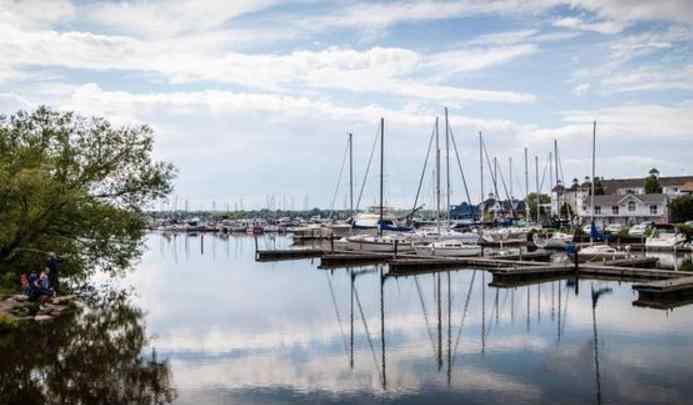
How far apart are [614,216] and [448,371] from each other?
293 feet

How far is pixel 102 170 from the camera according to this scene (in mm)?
35031

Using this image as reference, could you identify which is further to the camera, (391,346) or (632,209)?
(632,209)

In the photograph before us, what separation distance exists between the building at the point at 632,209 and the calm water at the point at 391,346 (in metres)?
62.0

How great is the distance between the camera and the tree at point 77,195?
32062mm

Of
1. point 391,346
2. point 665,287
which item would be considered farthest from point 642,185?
point 391,346

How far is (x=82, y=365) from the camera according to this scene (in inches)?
800

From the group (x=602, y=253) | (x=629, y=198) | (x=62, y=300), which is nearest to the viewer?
(x=62, y=300)

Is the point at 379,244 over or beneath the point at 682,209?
beneath

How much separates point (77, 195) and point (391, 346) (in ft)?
60.4

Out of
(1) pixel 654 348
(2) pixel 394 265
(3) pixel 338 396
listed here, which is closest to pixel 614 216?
(2) pixel 394 265

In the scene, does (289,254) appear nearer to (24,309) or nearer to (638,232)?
(24,309)

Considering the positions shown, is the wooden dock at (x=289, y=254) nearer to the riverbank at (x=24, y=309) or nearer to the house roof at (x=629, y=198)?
the riverbank at (x=24, y=309)

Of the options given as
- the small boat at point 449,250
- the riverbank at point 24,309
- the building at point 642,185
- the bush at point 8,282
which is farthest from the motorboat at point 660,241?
the bush at point 8,282

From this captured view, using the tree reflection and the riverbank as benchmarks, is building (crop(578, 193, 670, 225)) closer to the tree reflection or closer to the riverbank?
the riverbank
